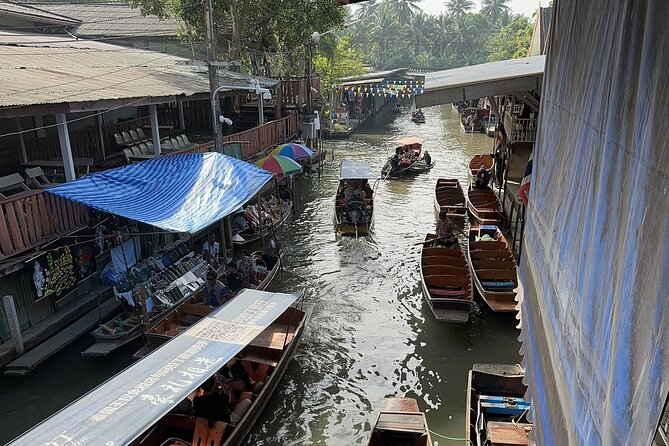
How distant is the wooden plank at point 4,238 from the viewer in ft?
34.3

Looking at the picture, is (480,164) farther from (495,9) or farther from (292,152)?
(495,9)

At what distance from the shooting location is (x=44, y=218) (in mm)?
11555

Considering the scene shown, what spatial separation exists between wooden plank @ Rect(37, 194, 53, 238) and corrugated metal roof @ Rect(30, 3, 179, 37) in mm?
21757

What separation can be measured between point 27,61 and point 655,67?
17.8 m

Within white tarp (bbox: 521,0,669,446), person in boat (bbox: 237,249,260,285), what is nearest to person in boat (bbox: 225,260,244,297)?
person in boat (bbox: 237,249,260,285)

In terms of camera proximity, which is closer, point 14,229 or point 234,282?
point 14,229

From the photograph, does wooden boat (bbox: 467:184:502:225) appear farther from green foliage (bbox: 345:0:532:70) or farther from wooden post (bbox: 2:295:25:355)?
green foliage (bbox: 345:0:532:70)

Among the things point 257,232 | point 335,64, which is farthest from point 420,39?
point 257,232

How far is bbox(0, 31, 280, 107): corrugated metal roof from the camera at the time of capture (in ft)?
39.5

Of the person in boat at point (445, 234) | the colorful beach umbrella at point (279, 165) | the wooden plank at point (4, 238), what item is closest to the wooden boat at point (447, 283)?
the person in boat at point (445, 234)

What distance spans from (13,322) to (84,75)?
820 cm

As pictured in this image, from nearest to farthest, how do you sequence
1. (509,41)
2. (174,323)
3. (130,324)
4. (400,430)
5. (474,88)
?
(400,430)
(474,88)
(174,323)
(130,324)
(509,41)

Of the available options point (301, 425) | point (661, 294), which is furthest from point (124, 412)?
point (661, 294)

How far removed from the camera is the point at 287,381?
11602 millimetres
